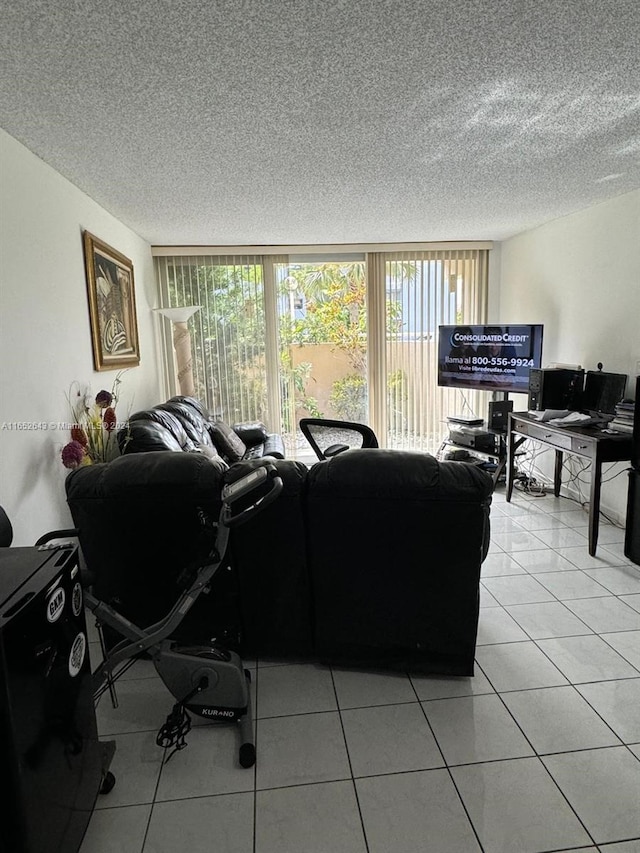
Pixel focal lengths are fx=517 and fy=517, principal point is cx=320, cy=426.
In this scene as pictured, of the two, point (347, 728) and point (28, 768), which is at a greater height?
point (28, 768)

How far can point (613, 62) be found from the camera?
1.85m

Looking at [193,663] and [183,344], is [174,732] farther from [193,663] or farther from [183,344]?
[183,344]

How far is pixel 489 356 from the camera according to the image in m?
4.88

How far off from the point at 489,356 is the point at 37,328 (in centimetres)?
379

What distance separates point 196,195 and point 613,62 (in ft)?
7.99

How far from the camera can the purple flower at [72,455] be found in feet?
8.45

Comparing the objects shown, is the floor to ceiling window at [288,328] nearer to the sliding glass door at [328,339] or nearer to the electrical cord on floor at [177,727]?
the sliding glass door at [328,339]

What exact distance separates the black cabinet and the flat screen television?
163 inches

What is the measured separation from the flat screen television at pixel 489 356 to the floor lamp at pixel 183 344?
2519 mm

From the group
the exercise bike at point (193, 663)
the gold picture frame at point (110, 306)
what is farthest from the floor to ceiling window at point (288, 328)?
the exercise bike at point (193, 663)

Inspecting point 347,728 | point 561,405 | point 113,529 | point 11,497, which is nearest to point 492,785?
point 347,728

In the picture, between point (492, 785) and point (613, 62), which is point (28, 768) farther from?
point (613, 62)

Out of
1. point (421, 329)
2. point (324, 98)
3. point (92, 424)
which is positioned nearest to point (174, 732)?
point (92, 424)

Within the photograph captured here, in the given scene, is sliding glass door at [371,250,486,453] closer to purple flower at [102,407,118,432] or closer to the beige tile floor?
purple flower at [102,407,118,432]
